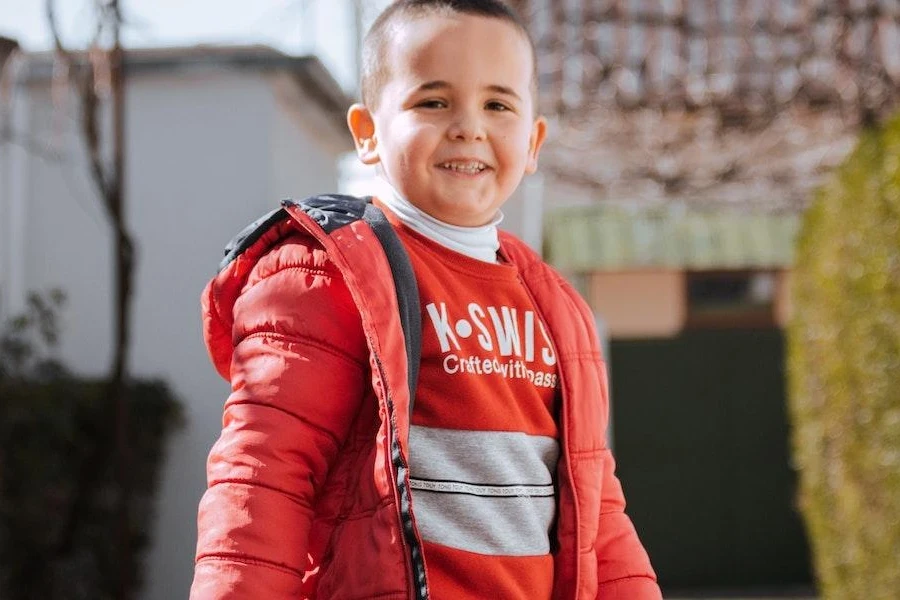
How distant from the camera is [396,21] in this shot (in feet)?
5.90

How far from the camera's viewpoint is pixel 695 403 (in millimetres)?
10445

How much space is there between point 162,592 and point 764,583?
6.29 m

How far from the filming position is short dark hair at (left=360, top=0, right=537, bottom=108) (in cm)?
176

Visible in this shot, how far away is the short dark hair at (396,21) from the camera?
176 cm

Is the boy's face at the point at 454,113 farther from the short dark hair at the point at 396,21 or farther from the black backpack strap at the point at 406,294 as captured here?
the black backpack strap at the point at 406,294

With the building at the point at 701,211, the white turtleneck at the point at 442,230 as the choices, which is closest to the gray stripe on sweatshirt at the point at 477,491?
the white turtleneck at the point at 442,230

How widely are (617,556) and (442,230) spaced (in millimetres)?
559

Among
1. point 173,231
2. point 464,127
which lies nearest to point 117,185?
point 173,231

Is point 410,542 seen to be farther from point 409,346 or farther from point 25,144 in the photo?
point 25,144

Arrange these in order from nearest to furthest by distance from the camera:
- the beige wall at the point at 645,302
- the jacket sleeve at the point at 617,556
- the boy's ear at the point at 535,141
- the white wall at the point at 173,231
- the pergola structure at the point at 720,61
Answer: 1. the jacket sleeve at the point at 617,556
2. the boy's ear at the point at 535,141
3. the white wall at the point at 173,231
4. the pergola structure at the point at 720,61
5. the beige wall at the point at 645,302

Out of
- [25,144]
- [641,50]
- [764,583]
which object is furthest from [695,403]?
[25,144]

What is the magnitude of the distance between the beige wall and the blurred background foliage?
814cm

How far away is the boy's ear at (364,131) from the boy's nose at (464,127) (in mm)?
174

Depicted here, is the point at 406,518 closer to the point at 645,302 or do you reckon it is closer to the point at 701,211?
the point at 701,211
